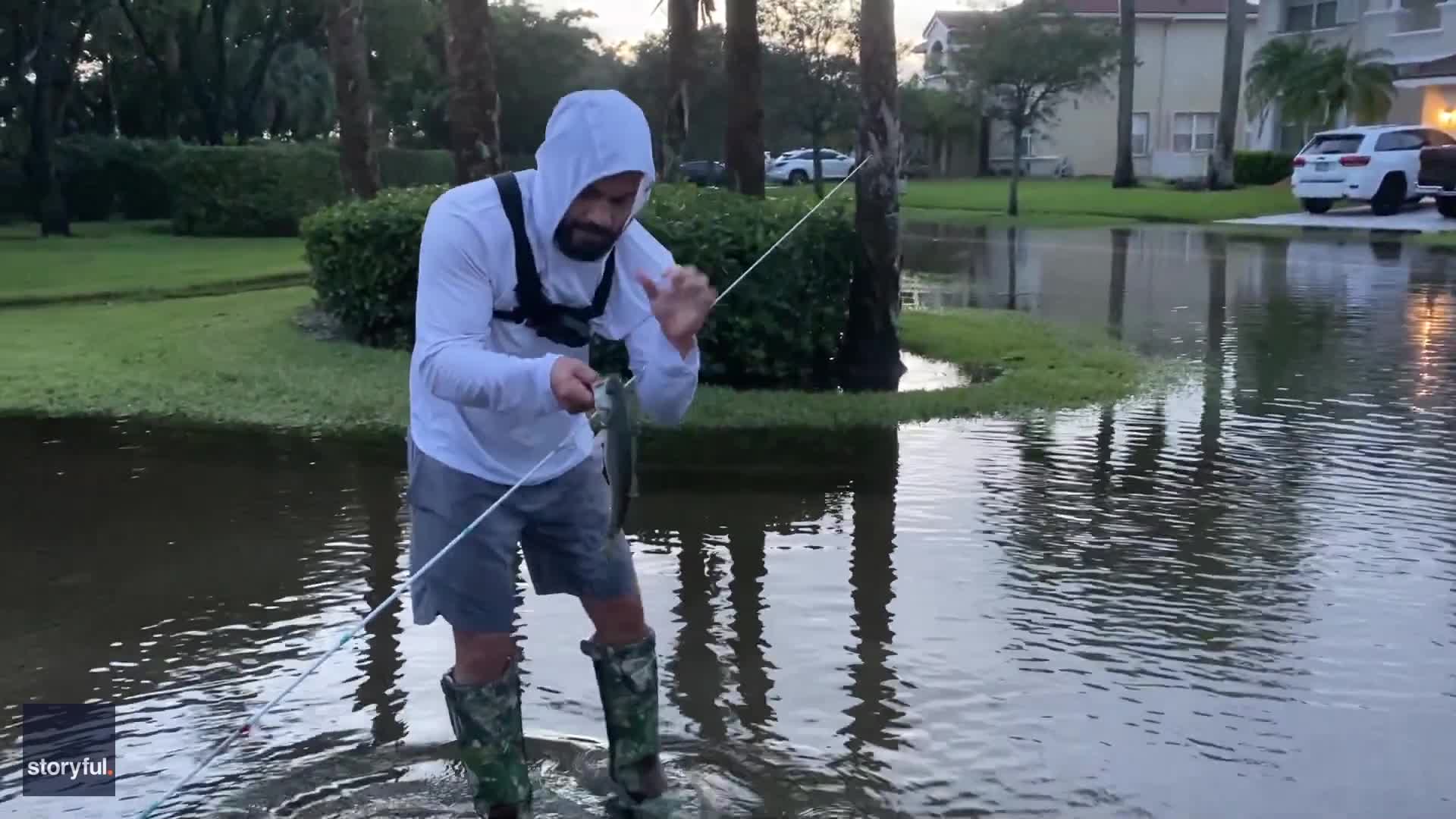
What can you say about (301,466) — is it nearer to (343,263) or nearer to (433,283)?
(343,263)

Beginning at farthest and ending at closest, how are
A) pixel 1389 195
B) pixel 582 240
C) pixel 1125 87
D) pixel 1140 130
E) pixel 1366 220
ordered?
pixel 1140 130, pixel 1125 87, pixel 1389 195, pixel 1366 220, pixel 582 240

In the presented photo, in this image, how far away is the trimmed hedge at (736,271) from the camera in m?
9.55

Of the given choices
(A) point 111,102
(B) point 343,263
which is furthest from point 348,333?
(A) point 111,102

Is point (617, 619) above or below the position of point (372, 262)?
below

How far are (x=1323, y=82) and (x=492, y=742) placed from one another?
36238 mm

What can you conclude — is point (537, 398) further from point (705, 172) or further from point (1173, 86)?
point (1173, 86)

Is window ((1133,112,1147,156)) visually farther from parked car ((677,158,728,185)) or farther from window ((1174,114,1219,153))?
parked car ((677,158,728,185))

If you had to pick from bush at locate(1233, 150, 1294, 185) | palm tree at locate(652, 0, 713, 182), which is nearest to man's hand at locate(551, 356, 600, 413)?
palm tree at locate(652, 0, 713, 182)

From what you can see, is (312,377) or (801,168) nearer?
(312,377)

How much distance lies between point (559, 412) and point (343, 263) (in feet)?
26.5

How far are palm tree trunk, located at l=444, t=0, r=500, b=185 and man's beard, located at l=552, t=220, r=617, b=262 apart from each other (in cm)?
897

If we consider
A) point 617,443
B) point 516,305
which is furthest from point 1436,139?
point 516,305

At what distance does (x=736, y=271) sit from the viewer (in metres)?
9.55

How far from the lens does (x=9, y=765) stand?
4148 mm
